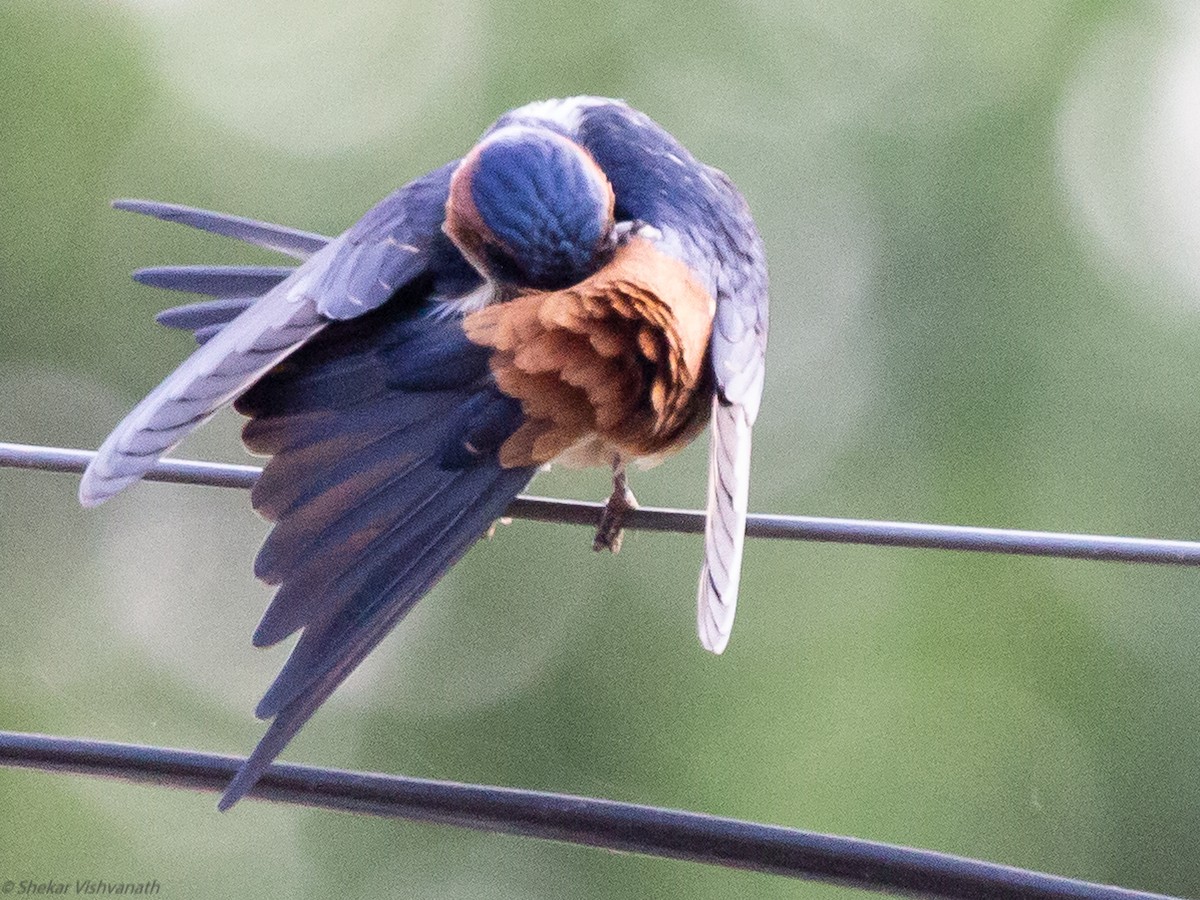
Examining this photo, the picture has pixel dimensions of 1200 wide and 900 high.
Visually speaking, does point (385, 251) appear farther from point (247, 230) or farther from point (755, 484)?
point (755, 484)

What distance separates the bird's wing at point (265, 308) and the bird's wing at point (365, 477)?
0.07 meters

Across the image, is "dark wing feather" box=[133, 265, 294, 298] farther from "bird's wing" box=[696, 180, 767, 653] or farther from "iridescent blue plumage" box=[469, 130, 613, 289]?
"bird's wing" box=[696, 180, 767, 653]

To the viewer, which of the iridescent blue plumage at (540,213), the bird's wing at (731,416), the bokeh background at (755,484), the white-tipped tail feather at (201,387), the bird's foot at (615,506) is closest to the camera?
the white-tipped tail feather at (201,387)

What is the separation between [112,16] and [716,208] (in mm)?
3412

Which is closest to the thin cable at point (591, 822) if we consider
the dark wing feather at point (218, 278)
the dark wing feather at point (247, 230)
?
the dark wing feather at point (218, 278)

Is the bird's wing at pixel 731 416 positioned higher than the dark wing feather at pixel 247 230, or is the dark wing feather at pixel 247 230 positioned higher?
the bird's wing at pixel 731 416

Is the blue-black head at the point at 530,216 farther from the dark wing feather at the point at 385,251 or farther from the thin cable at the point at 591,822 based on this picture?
the thin cable at the point at 591,822

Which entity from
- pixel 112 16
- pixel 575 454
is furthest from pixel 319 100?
pixel 575 454

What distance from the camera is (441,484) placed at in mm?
2184

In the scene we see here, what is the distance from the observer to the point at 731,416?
Result: 7.61ft

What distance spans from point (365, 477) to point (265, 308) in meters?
0.40

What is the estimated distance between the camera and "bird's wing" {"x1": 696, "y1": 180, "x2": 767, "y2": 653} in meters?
2.10

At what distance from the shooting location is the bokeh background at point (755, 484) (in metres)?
4.84

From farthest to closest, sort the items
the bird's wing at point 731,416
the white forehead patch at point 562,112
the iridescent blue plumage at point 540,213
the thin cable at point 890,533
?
the white forehead patch at point 562,112, the iridescent blue plumage at point 540,213, the bird's wing at point 731,416, the thin cable at point 890,533
